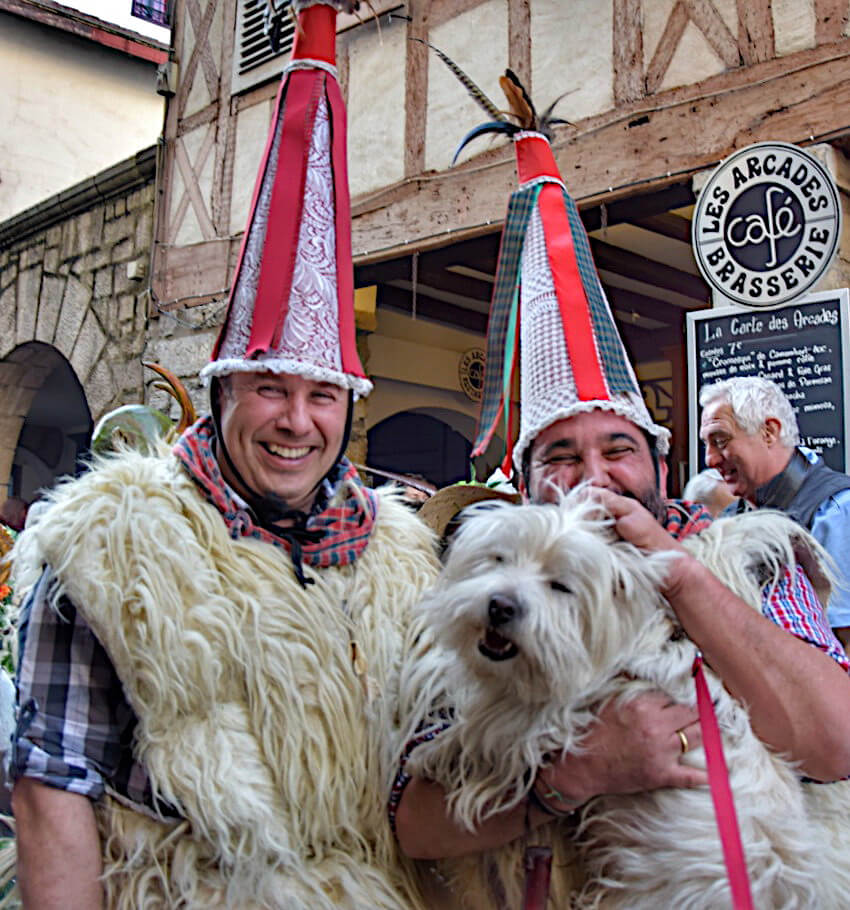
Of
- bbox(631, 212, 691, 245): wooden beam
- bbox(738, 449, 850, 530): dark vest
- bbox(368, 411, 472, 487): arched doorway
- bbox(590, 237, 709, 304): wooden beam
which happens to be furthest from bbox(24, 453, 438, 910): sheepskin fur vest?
bbox(368, 411, 472, 487): arched doorway

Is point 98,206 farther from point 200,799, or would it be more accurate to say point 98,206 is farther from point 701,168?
point 200,799

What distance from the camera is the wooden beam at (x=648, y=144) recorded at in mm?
4078

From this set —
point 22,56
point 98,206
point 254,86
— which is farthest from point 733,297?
point 22,56

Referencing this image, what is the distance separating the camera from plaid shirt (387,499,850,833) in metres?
1.42

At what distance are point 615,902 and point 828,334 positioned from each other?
3086 mm

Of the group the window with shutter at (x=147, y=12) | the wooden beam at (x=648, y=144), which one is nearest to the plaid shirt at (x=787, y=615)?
the wooden beam at (x=648, y=144)

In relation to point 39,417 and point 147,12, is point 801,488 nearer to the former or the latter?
point 147,12

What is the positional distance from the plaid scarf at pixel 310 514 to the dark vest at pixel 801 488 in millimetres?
1740

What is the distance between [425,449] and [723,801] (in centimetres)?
838

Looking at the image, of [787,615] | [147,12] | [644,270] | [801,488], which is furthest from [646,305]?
[147,12]

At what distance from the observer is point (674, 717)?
4.21 ft

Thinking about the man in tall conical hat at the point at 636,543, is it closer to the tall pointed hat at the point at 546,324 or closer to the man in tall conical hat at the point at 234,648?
the tall pointed hat at the point at 546,324

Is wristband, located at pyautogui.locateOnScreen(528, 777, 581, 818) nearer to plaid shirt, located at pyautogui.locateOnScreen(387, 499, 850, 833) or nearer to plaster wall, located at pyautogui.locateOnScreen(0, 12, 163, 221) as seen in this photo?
plaid shirt, located at pyautogui.locateOnScreen(387, 499, 850, 833)

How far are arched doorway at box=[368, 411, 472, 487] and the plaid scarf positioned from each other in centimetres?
747
